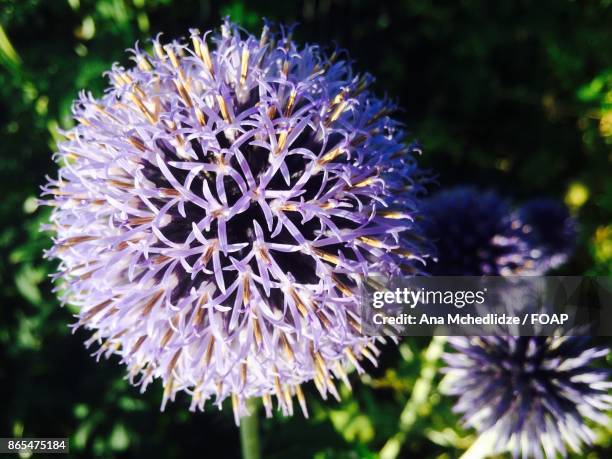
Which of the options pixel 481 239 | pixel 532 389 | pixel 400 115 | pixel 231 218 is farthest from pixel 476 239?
pixel 231 218

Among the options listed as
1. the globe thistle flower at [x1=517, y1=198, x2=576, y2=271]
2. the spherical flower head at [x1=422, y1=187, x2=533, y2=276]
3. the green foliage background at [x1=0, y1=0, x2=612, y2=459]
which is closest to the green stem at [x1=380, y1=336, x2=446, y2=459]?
the green foliage background at [x1=0, y1=0, x2=612, y2=459]

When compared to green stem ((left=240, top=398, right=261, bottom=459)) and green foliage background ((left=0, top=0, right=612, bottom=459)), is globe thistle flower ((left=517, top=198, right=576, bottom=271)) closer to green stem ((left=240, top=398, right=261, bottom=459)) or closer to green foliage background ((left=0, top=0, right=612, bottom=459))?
green foliage background ((left=0, top=0, right=612, bottom=459))

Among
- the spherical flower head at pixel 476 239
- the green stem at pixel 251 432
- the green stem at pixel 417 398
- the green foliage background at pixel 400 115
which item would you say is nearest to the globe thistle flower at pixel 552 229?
the green foliage background at pixel 400 115

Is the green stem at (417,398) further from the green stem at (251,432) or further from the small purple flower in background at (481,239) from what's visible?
the green stem at (251,432)

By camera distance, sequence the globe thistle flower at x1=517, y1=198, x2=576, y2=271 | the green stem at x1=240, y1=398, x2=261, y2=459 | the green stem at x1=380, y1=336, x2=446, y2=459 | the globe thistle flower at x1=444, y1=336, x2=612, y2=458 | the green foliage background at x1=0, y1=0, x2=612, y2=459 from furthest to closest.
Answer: the globe thistle flower at x1=517, y1=198, x2=576, y2=271 < the green stem at x1=380, y1=336, x2=446, y2=459 < the green foliage background at x1=0, y1=0, x2=612, y2=459 < the globe thistle flower at x1=444, y1=336, x2=612, y2=458 < the green stem at x1=240, y1=398, x2=261, y2=459

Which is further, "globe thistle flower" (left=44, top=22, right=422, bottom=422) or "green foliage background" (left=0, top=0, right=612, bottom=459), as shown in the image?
"green foliage background" (left=0, top=0, right=612, bottom=459)

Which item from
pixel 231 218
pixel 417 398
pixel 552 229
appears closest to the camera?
pixel 231 218

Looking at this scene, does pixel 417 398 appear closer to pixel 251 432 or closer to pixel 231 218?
pixel 251 432
